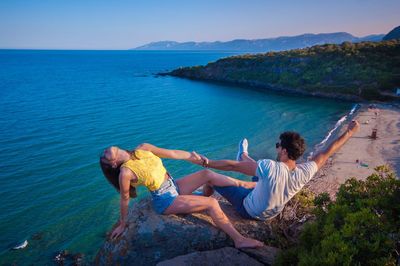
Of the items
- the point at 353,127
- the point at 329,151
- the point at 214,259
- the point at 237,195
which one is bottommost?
the point at 214,259

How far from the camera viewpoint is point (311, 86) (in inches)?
2251

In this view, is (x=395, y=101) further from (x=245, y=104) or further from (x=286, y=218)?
(x=286, y=218)

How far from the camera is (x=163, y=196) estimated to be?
18.2ft

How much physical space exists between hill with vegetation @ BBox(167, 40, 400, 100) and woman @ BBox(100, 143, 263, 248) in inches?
1957

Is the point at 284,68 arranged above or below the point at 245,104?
above

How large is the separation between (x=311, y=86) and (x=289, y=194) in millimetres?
56589

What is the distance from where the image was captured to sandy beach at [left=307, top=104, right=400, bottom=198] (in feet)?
67.1

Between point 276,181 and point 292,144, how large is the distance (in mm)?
686

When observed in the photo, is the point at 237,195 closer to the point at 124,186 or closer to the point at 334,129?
the point at 124,186

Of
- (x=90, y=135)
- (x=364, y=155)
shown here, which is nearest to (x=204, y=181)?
(x=364, y=155)

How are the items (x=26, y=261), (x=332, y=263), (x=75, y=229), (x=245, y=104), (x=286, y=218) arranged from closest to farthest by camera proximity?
1. (x=332, y=263)
2. (x=286, y=218)
3. (x=26, y=261)
4. (x=75, y=229)
5. (x=245, y=104)

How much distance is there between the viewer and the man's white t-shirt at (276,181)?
16.3ft

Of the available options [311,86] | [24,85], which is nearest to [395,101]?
[311,86]

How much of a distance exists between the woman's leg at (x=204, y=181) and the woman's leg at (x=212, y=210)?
373 millimetres
